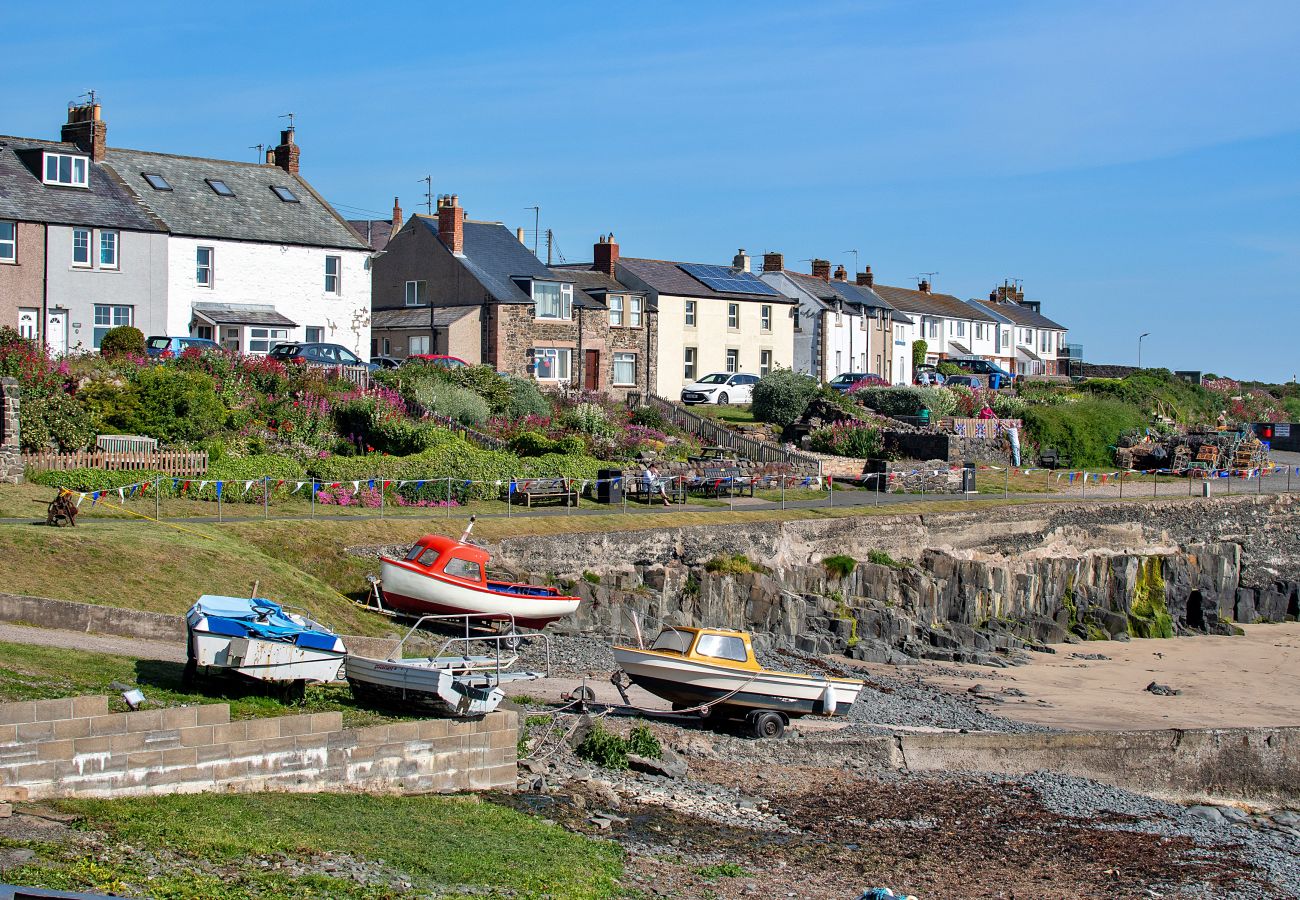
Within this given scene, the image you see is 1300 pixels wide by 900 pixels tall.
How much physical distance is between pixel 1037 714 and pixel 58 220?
31.3 meters

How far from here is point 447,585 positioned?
25766 mm

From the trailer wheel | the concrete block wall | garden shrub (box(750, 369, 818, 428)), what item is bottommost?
the trailer wheel

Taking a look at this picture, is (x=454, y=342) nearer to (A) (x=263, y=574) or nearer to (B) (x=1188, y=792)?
(A) (x=263, y=574)

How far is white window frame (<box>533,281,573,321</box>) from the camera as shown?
55.2 metres

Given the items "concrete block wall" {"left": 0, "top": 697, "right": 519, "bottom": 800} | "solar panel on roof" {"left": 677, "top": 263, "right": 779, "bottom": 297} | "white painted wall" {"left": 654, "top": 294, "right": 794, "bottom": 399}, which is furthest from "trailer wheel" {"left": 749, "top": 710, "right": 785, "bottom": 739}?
"solar panel on roof" {"left": 677, "top": 263, "right": 779, "bottom": 297}

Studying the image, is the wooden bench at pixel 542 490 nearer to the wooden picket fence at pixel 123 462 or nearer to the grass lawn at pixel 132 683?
the wooden picket fence at pixel 123 462

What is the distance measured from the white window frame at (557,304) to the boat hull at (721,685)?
114 feet

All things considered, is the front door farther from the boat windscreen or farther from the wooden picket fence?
the boat windscreen

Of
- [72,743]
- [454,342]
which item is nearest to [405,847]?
[72,743]

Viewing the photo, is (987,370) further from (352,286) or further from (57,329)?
(57,329)

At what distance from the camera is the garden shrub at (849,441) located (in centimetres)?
4703

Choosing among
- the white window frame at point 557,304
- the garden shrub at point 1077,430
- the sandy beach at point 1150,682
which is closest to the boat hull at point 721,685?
the sandy beach at point 1150,682

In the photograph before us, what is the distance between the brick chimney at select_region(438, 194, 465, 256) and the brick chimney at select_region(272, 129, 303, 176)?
20.4ft

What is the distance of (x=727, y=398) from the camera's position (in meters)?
57.8
